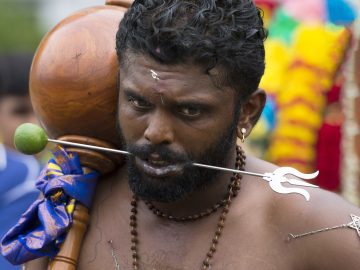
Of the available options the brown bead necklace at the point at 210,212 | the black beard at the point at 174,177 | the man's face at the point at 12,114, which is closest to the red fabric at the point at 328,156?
the man's face at the point at 12,114

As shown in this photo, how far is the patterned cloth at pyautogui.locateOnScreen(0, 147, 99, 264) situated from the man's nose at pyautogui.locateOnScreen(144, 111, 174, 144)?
18.5 inches

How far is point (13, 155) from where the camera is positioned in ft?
19.8

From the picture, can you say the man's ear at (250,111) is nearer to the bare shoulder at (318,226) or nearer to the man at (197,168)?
the man at (197,168)

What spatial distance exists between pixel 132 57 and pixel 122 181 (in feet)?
1.90

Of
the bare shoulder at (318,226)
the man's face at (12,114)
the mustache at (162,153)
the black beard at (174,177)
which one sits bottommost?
the man's face at (12,114)

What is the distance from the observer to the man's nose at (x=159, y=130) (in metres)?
3.29

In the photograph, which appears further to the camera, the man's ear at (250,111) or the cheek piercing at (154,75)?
the man's ear at (250,111)

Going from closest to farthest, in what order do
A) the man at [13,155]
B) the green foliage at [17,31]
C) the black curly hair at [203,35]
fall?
1. the black curly hair at [203,35]
2. the man at [13,155]
3. the green foliage at [17,31]

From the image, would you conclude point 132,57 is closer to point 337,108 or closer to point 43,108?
point 43,108

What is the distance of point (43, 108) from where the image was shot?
367 centimetres

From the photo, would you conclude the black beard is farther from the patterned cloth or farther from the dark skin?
the patterned cloth

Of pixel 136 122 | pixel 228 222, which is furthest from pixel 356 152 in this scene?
pixel 136 122

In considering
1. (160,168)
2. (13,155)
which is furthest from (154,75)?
(13,155)

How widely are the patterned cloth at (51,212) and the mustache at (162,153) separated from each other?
0.39 meters
